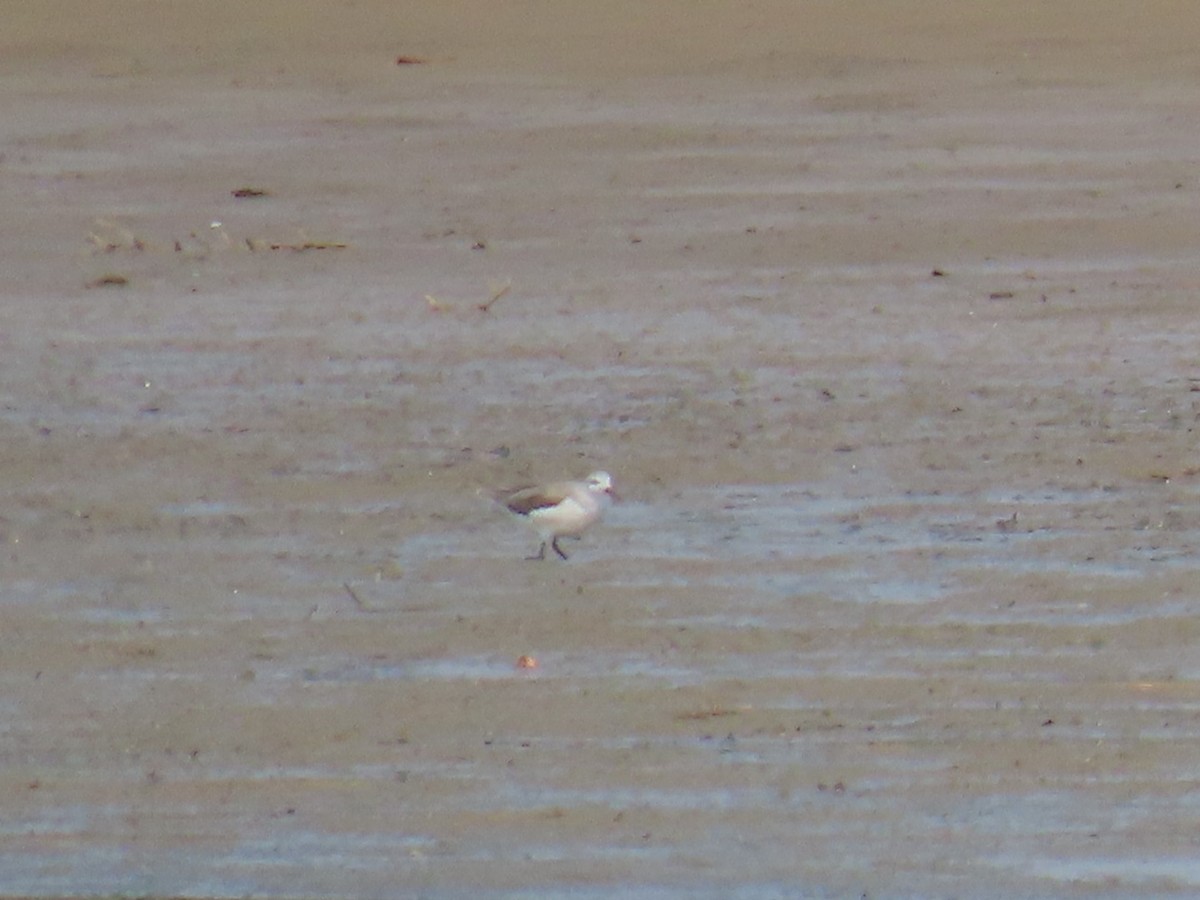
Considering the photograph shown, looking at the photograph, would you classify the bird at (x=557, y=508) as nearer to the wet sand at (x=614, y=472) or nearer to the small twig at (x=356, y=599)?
the wet sand at (x=614, y=472)

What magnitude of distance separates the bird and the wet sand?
10 cm

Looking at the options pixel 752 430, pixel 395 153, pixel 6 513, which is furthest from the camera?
pixel 395 153

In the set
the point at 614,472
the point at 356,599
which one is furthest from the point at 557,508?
the point at 614,472

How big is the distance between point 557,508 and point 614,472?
1055 mm

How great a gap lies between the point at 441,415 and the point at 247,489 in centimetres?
102

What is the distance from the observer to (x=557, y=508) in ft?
23.6

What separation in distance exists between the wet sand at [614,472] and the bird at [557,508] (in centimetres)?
10

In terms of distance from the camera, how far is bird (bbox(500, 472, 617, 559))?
7195 mm

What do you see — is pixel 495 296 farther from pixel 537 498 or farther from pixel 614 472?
pixel 537 498

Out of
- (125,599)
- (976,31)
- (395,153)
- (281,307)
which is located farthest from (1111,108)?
(125,599)

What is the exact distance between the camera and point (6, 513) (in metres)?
7.91

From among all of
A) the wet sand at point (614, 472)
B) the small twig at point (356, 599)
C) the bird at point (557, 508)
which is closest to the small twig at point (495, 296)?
the wet sand at point (614, 472)

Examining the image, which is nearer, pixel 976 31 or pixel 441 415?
pixel 441 415

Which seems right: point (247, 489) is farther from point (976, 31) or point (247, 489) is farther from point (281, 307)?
point (976, 31)
